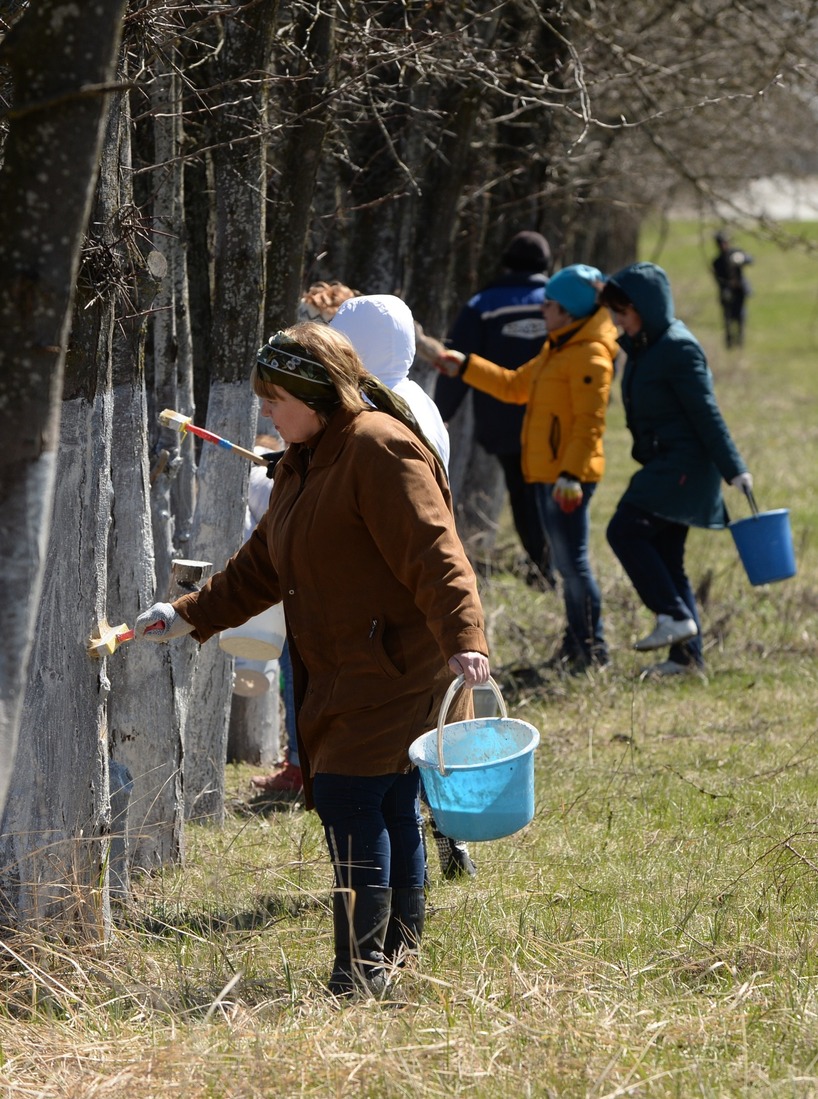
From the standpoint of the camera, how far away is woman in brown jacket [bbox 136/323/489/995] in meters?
3.45

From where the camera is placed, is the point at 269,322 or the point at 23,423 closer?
the point at 23,423

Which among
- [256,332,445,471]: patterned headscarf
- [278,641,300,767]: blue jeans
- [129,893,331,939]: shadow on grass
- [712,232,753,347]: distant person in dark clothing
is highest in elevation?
[712,232,753,347]: distant person in dark clothing

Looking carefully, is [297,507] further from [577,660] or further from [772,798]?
[577,660]

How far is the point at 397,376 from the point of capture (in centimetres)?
449

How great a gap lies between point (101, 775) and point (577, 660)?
3.75 metres

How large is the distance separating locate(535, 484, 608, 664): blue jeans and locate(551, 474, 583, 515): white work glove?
18 cm

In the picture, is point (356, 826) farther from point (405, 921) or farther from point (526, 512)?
point (526, 512)

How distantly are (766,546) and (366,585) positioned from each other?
386cm

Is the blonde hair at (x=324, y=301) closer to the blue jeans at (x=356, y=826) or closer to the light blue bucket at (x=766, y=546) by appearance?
the blue jeans at (x=356, y=826)

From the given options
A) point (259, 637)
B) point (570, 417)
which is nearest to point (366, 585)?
point (259, 637)

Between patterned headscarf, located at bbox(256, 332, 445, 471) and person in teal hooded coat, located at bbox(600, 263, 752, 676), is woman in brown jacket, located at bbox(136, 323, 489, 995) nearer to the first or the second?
patterned headscarf, located at bbox(256, 332, 445, 471)

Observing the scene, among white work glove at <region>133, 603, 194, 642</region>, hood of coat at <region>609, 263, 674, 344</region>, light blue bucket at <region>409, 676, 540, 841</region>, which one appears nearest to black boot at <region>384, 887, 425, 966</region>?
light blue bucket at <region>409, 676, 540, 841</region>

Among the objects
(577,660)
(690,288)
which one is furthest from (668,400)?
(690,288)

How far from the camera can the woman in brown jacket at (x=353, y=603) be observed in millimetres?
3445
